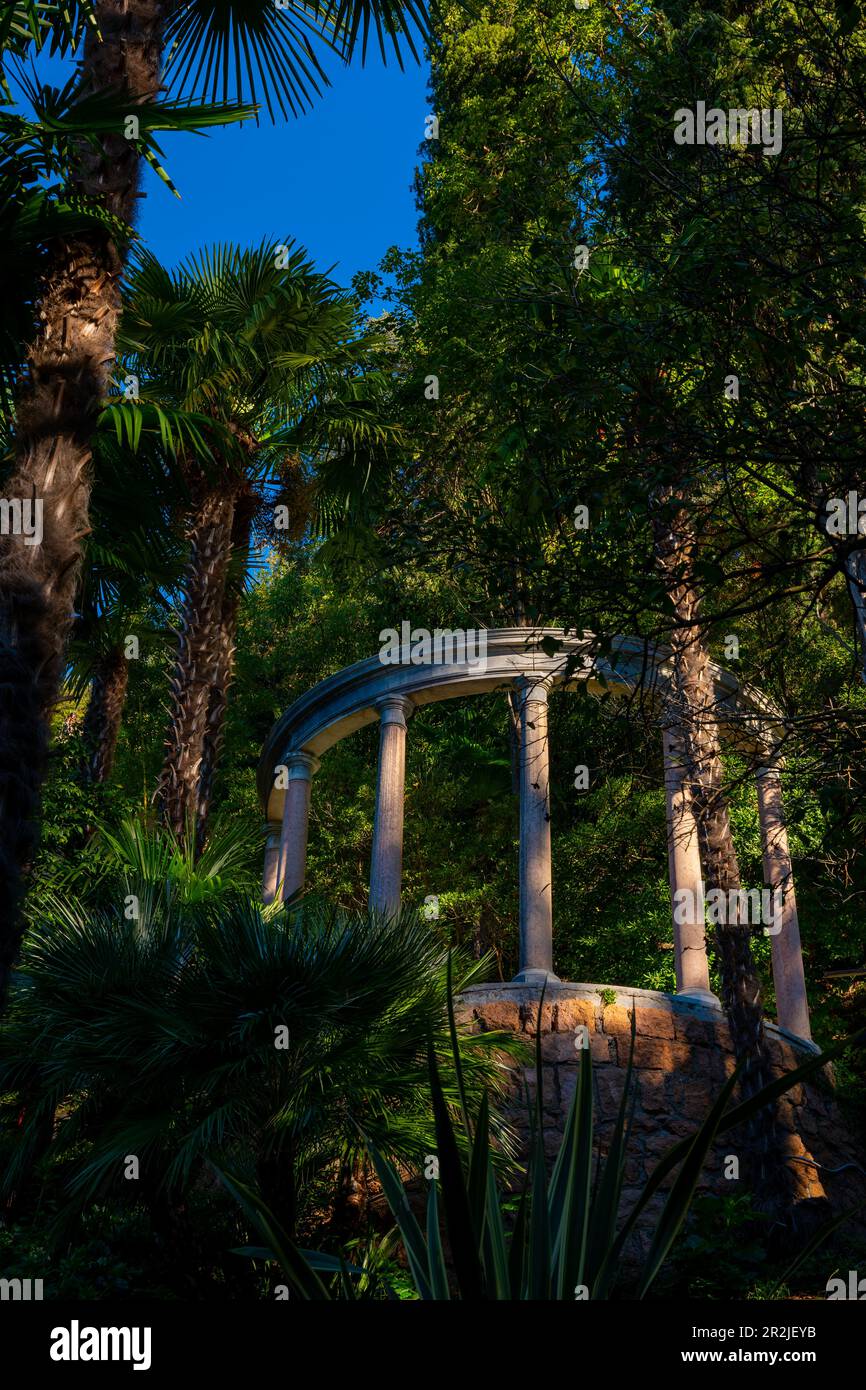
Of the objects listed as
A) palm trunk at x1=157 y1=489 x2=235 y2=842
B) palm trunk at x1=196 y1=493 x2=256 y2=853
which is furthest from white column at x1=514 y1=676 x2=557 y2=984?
palm trunk at x1=157 y1=489 x2=235 y2=842

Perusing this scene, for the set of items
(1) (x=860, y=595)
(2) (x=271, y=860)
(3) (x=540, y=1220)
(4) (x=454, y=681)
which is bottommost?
(3) (x=540, y=1220)

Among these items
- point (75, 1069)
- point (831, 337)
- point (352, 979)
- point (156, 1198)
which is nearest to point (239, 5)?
point (831, 337)

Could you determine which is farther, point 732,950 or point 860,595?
point 732,950

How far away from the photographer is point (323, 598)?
28.8m

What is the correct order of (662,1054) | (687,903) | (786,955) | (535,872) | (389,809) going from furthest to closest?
1. (389,809)
2. (786,955)
3. (535,872)
4. (687,903)
5. (662,1054)

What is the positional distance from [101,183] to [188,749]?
6406 mm

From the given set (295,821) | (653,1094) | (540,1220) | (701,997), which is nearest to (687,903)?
(701,997)

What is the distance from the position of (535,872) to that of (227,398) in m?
6.99

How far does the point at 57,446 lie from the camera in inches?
258

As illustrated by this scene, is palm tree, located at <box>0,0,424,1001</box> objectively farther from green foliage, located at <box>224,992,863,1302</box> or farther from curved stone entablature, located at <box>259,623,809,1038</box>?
curved stone entablature, located at <box>259,623,809,1038</box>

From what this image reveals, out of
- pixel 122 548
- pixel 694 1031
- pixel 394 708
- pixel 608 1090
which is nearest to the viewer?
pixel 122 548

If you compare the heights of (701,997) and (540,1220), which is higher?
(701,997)

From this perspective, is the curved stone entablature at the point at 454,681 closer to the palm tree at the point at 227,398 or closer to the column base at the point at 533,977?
the palm tree at the point at 227,398

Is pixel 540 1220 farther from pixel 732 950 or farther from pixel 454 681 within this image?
pixel 454 681
